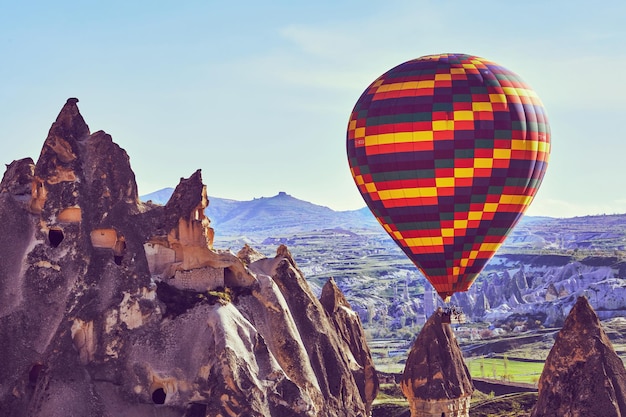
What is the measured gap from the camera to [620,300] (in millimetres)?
137375

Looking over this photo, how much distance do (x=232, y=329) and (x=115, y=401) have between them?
3832 mm

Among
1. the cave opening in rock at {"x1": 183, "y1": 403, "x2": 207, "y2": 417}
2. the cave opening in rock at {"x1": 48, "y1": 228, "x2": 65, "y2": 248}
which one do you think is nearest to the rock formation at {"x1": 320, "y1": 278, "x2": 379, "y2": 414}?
the cave opening in rock at {"x1": 183, "y1": 403, "x2": 207, "y2": 417}

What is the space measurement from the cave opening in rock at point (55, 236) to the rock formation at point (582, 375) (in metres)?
14.0

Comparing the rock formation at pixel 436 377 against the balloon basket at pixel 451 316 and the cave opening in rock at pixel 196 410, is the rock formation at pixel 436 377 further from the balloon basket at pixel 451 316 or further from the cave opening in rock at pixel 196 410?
the cave opening in rock at pixel 196 410

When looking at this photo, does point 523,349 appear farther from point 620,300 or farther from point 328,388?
point 328,388

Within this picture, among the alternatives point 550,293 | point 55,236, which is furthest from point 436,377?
point 550,293

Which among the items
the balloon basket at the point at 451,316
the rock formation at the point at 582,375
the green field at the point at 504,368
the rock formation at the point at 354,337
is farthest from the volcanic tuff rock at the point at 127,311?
the green field at the point at 504,368

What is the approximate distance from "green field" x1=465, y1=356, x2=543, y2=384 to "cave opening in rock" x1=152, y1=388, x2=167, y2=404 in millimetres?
56056

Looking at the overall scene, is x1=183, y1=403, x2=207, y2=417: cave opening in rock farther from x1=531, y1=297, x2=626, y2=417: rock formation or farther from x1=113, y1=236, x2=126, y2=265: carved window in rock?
x1=531, y1=297, x2=626, y2=417: rock formation

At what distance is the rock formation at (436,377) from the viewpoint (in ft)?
137

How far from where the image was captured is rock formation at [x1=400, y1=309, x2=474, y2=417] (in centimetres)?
4178

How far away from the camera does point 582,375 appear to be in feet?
103

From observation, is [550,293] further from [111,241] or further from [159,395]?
[159,395]

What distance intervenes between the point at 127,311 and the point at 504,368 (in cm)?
6796
